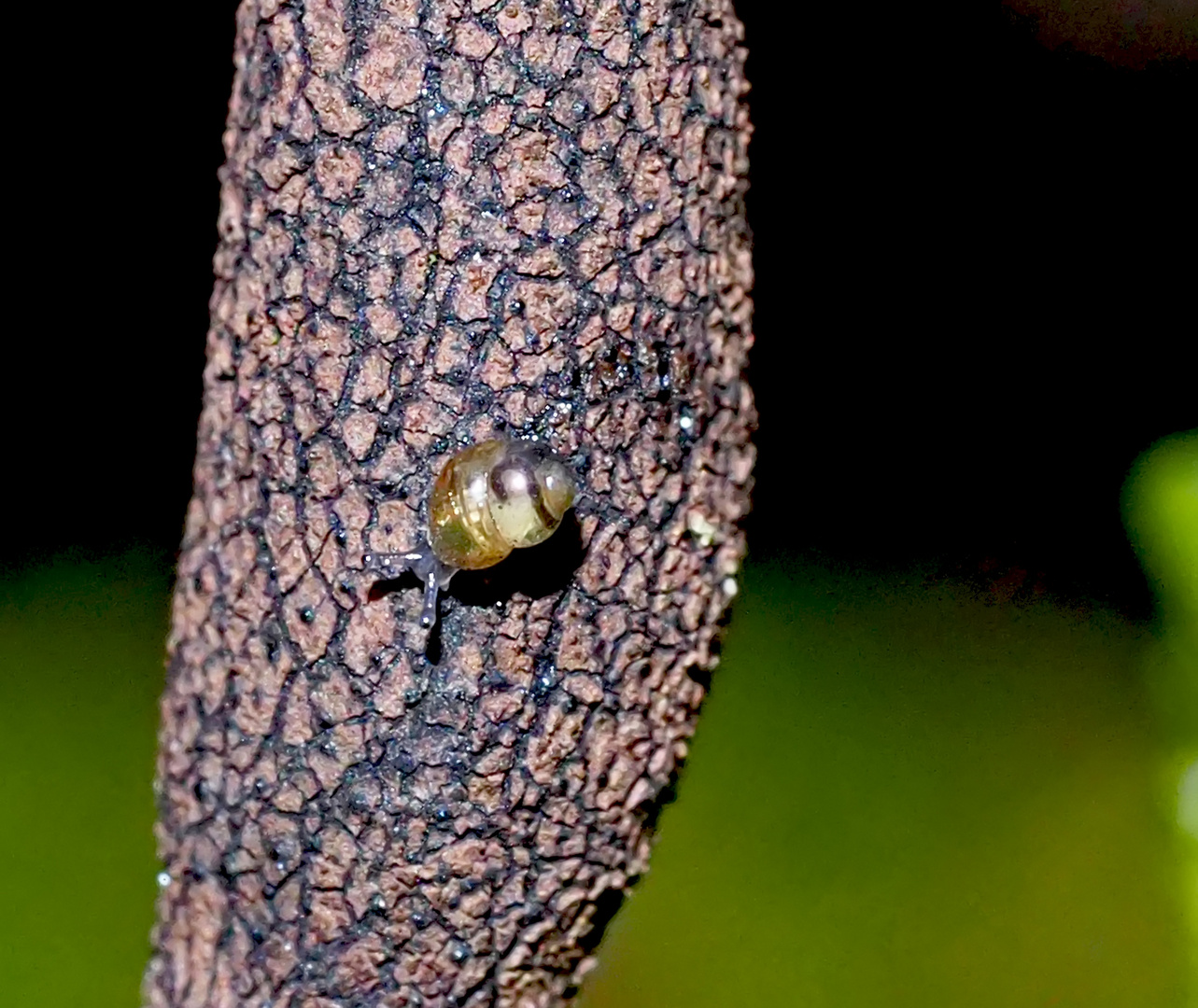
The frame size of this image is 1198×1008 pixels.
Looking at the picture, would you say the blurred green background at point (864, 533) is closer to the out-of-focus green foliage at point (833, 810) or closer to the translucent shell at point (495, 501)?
the out-of-focus green foliage at point (833, 810)

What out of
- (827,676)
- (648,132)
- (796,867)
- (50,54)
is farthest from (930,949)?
(50,54)

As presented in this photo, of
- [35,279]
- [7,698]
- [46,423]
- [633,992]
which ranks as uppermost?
[35,279]

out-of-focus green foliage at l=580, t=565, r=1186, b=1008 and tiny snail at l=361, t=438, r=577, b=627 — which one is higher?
tiny snail at l=361, t=438, r=577, b=627

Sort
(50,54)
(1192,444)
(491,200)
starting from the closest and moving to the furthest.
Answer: (491,200) < (50,54) < (1192,444)

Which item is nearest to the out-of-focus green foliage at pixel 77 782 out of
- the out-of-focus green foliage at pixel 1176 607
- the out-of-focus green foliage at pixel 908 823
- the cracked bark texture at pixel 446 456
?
the out-of-focus green foliage at pixel 908 823

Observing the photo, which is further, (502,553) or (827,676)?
(827,676)

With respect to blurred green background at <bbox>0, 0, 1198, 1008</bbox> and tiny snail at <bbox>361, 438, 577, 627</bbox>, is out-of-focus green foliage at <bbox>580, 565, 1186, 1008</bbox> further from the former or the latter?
tiny snail at <bbox>361, 438, 577, 627</bbox>

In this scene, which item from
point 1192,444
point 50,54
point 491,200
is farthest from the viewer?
point 1192,444

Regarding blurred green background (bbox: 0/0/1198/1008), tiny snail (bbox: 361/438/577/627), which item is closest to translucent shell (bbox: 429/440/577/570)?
tiny snail (bbox: 361/438/577/627)

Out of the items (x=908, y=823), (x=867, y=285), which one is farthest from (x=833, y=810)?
(x=867, y=285)

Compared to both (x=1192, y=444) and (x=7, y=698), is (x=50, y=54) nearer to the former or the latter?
(x=7, y=698)
